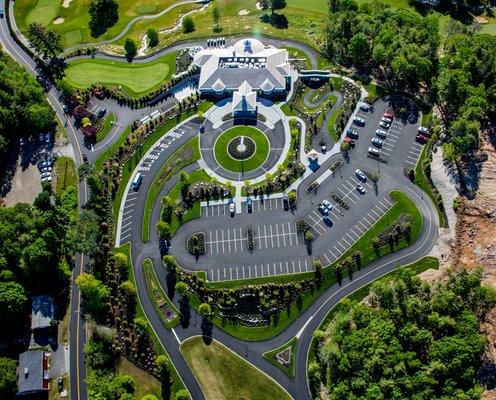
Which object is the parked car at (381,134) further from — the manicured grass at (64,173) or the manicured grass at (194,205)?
the manicured grass at (64,173)

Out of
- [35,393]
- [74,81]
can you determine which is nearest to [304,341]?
[35,393]

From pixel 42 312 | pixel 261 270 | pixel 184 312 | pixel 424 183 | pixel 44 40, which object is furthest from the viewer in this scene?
pixel 44 40

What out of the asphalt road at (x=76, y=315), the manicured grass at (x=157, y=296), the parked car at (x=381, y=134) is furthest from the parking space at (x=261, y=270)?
the parked car at (x=381, y=134)

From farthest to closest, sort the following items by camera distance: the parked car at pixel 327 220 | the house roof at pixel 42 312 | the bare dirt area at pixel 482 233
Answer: the parked car at pixel 327 220 < the house roof at pixel 42 312 < the bare dirt area at pixel 482 233

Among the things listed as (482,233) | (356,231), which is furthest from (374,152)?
(482,233)

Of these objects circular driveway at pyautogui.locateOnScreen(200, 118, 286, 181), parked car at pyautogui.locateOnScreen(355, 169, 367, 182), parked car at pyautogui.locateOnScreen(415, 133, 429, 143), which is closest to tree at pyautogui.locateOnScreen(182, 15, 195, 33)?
circular driveway at pyautogui.locateOnScreen(200, 118, 286, 181)

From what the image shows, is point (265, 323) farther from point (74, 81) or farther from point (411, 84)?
point (74, 81)

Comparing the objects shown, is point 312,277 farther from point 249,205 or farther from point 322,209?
point 249,205
